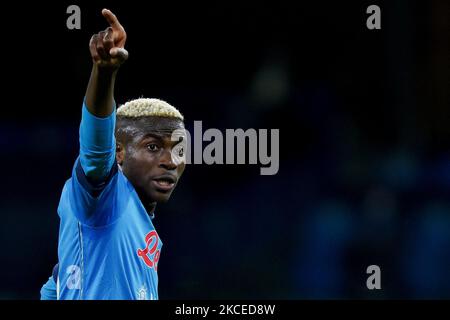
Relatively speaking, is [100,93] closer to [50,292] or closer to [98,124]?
[98,124]

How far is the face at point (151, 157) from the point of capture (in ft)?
9.77

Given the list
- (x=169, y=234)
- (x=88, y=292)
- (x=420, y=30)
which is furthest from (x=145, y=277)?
(x=420, y=30)

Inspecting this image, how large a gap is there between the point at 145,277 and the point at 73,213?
0.40 meters

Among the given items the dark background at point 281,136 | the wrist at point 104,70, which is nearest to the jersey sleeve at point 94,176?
the wrist at point 104,70

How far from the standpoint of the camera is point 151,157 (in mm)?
2988

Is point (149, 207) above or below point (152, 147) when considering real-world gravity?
below

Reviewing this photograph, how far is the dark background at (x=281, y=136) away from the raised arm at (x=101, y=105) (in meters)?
3.29

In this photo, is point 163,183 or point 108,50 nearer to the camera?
point 108,50

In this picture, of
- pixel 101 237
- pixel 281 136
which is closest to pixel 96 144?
pixel 101 237

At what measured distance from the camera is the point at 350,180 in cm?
638

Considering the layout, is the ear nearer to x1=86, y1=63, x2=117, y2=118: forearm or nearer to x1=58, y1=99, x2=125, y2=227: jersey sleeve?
x1=58, y1=99, x2=125, y2=227: jersey sleeve

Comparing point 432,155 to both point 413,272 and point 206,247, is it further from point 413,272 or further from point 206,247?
point 206,247

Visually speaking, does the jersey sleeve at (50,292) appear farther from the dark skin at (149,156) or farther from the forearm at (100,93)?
the forearm at (100,93)

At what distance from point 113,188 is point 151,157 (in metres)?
0.36
